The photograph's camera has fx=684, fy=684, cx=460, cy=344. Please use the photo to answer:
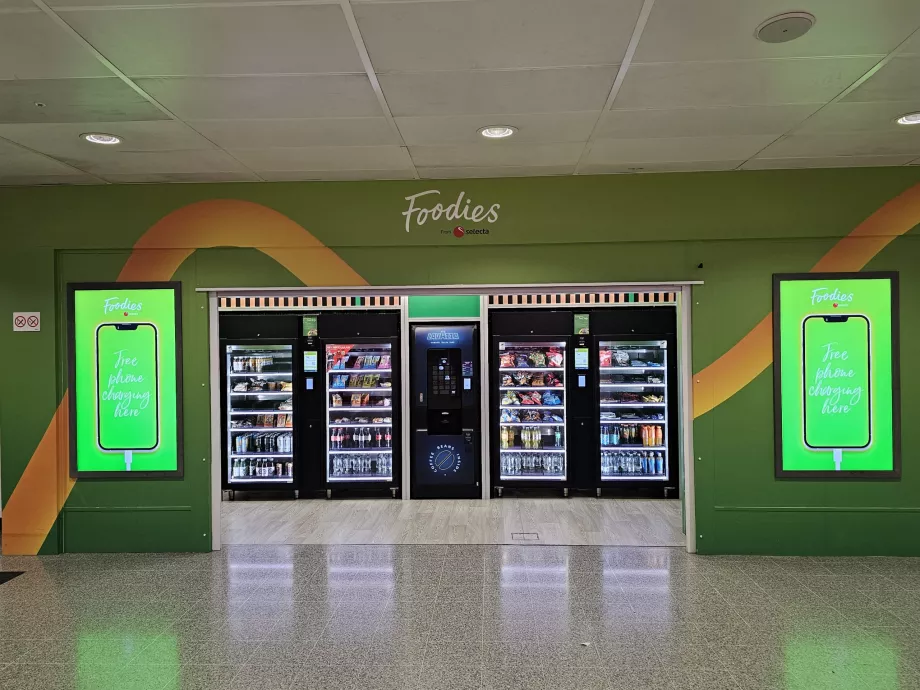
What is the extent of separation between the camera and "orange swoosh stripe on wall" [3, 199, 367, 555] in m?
5.44

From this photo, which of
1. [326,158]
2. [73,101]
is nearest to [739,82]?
[326,158]

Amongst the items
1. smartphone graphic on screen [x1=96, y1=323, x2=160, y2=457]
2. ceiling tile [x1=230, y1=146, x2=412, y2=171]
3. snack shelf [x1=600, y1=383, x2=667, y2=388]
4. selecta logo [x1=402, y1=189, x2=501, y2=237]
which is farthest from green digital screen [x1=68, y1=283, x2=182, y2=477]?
snack shelf [x1=600, y1=383, x2=667, y2=388]

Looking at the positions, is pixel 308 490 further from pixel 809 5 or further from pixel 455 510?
pixel 809 5

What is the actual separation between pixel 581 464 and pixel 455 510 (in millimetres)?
1547

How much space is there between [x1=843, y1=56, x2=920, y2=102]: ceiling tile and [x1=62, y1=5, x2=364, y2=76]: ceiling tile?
2580mm

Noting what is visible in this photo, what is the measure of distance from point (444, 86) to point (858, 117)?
250 centimetres

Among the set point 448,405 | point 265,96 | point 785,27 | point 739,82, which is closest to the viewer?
point 785,27

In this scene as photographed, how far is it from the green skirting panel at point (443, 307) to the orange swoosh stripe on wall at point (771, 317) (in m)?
2.87

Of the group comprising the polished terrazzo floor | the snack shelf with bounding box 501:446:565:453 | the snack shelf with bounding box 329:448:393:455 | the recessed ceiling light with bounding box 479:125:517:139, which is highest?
the recessed ceiling light with bounding box 479:125:517:139

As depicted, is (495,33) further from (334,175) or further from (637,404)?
(637,404)

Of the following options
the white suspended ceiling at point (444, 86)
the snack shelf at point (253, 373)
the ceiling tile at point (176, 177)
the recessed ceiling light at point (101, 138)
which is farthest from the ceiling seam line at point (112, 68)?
the snack shelf at point (253, 373)

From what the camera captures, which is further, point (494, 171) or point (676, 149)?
point (494, 171)

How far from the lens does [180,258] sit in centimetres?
548

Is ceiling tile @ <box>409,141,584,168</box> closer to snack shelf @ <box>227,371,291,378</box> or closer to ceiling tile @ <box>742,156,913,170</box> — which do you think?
ceiling tile @ <box>742,156,913,170</box>
